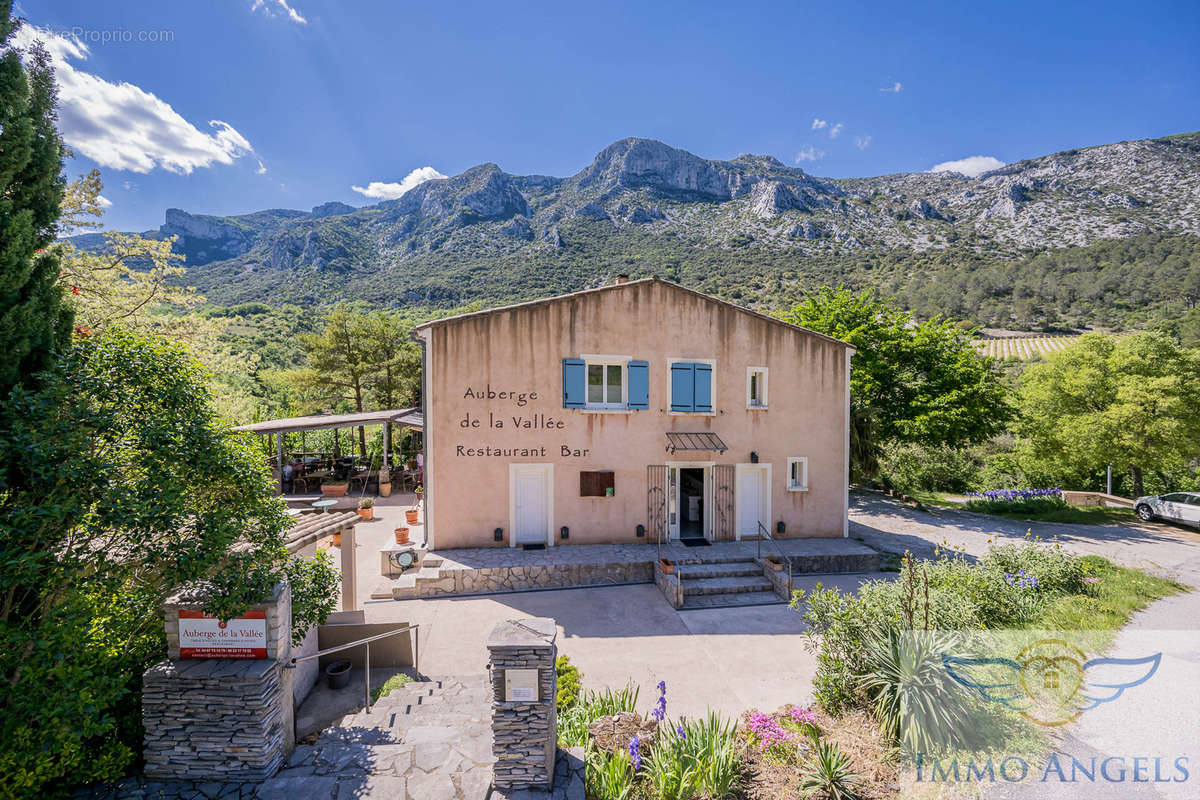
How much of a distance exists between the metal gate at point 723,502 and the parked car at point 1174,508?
16.5 metres

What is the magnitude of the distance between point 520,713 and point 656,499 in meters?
7.77

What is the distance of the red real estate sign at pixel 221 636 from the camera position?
4.54m

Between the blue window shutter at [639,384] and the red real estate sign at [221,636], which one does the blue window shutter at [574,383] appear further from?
the red real estate sign at [221,636]

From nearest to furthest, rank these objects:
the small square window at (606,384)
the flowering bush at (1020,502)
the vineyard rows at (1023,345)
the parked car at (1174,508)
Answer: the small square window at (606,384) < the parked car at (1174,508) < the flowering bush at (1020,502) < the vineyard rows at (1023,345)

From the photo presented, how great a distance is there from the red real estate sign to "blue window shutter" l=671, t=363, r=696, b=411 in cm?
910

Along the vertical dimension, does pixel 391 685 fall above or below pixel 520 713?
below

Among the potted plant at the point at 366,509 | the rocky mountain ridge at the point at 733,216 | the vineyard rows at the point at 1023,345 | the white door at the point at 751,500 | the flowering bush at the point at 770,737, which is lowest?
the flowering bush at the point at 770,737

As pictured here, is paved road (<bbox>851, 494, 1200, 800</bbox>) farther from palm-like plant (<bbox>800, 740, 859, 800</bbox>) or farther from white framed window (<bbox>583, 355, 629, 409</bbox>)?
white framed window (<bbox>583, 355, 629, 409</bbox>)

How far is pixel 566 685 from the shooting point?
6.09 m

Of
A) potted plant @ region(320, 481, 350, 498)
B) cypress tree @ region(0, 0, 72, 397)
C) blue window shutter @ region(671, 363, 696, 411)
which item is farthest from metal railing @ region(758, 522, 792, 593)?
potted plant @ region(320, 481, 350, 498)

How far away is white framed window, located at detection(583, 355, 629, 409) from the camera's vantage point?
452 inches

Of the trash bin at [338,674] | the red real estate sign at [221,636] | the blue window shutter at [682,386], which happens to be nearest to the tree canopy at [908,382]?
the blue window shutter at [682,386]

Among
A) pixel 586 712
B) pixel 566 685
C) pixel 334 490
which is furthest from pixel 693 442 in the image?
pixel 334 490

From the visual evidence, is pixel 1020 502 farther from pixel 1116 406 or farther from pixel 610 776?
pixel 610 776
